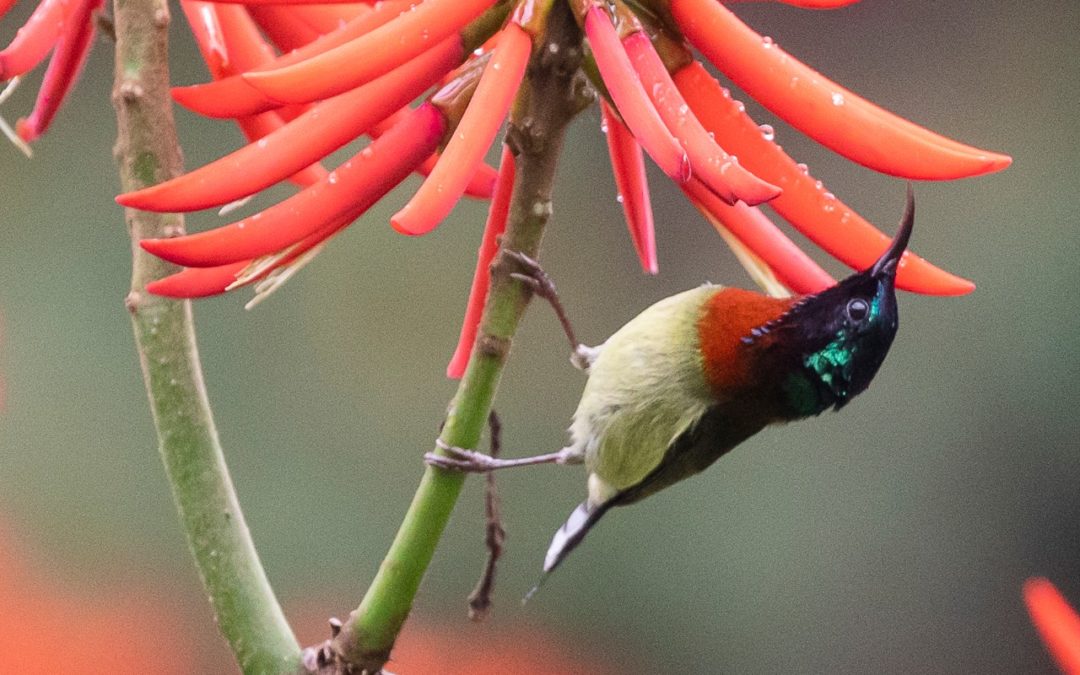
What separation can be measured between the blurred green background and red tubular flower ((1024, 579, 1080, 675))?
2.58 ft

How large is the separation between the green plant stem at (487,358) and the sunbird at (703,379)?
0.13m

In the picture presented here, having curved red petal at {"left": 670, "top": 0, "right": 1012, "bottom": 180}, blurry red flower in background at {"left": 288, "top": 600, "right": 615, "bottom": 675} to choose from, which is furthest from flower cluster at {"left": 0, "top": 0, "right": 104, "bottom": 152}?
blurry red flower in background at {"left": 288, "top": 600, "right": 615, "bottom": 675}

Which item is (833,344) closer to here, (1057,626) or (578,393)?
(1057,626)

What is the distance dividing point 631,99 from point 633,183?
0.12 metres

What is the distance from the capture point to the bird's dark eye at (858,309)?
18.8 inches

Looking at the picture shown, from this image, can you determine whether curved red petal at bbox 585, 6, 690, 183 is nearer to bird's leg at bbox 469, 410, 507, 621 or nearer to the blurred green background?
bird's leg at bbox 469, 410, 507, 621

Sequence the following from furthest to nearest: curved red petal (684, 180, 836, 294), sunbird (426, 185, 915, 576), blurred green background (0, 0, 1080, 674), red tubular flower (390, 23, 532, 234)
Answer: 1. blurred green background (0, 0, 1080, 674)
2. sunbird (426, 185, 915, 576)
3. curved red petal (684, 180, 836, 294)
4. red tubular flower (390, 23, 532, 234)

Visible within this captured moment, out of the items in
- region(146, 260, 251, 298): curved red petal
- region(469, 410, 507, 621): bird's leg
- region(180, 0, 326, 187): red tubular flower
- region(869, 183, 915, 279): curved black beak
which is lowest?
region(469, 410, 507, 621): bird's leg

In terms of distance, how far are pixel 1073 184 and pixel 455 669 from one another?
0.74 meters

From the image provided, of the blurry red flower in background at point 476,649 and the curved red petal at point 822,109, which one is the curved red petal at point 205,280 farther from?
the blurry red flower in background at point 476,649

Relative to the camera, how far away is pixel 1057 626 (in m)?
0.35

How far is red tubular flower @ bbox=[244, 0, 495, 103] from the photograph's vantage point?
0.29 metres

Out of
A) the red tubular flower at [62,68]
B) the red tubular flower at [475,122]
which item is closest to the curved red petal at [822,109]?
the red tubular flower at [475,122]

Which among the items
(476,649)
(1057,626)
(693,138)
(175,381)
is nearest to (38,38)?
(175,381)
